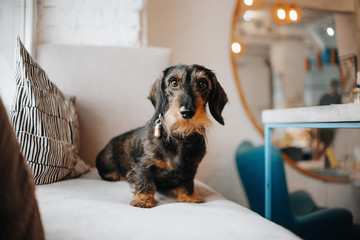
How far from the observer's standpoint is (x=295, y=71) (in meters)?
2.44

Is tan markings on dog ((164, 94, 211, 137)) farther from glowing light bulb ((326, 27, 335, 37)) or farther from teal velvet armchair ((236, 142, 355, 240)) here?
glowing light bulb ((326, 27, 335, 37))

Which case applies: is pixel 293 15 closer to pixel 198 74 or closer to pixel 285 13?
pixel 285 13

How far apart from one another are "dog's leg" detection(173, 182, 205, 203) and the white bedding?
0.09m

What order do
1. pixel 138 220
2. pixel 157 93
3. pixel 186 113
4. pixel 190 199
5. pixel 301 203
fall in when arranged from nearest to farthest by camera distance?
pixel 138 220
pixel 186 113
pixel 190 199
pixel 157 93
pixel 301 203

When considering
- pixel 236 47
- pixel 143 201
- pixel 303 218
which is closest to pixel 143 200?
pixel 143 201

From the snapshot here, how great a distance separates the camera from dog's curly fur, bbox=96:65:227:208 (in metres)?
1.07

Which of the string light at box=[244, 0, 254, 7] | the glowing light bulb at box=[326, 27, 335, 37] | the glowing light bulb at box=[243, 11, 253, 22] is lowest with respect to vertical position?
the glowing light bulb at box=[326, 27, 335, 37]

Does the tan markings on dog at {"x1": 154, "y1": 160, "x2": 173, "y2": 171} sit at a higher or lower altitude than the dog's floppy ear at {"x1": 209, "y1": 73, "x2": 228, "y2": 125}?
lower

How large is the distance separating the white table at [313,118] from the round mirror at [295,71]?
0.94m

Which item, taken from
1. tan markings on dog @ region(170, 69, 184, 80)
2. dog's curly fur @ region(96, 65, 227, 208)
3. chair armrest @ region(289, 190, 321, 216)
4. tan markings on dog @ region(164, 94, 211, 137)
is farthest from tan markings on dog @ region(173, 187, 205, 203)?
chair armrest @ region(289, 190, 321, 216)

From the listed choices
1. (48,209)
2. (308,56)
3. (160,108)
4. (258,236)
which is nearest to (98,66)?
(160,108)

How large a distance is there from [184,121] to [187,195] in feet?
1.13

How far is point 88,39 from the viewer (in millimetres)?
1921

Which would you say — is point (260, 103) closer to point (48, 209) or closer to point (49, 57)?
point (49, 57)
